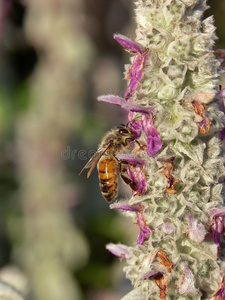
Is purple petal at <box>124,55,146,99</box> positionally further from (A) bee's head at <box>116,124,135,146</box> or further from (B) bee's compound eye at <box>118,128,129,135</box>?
(B) bee's compound eye at <box>118,128,129,135</box>

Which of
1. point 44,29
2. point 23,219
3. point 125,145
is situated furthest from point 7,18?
point 125,145

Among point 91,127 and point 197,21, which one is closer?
point 197,21

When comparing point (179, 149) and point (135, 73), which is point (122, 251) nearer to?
point (179, 149)

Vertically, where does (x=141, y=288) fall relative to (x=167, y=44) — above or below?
below

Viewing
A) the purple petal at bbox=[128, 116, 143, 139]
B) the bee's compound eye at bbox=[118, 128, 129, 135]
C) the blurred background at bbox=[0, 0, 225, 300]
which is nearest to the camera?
the purple petal at bbox=[128, 116, 143, 139]

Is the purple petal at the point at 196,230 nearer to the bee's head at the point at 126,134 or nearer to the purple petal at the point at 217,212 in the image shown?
the purple petal at the point at 217,212

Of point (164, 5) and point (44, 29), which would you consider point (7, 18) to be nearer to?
point (44, 29)

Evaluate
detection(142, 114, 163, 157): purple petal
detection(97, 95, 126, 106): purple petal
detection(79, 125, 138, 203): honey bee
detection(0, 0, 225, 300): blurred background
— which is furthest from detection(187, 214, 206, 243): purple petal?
detection(0, 0, 225, 300): blurred background
